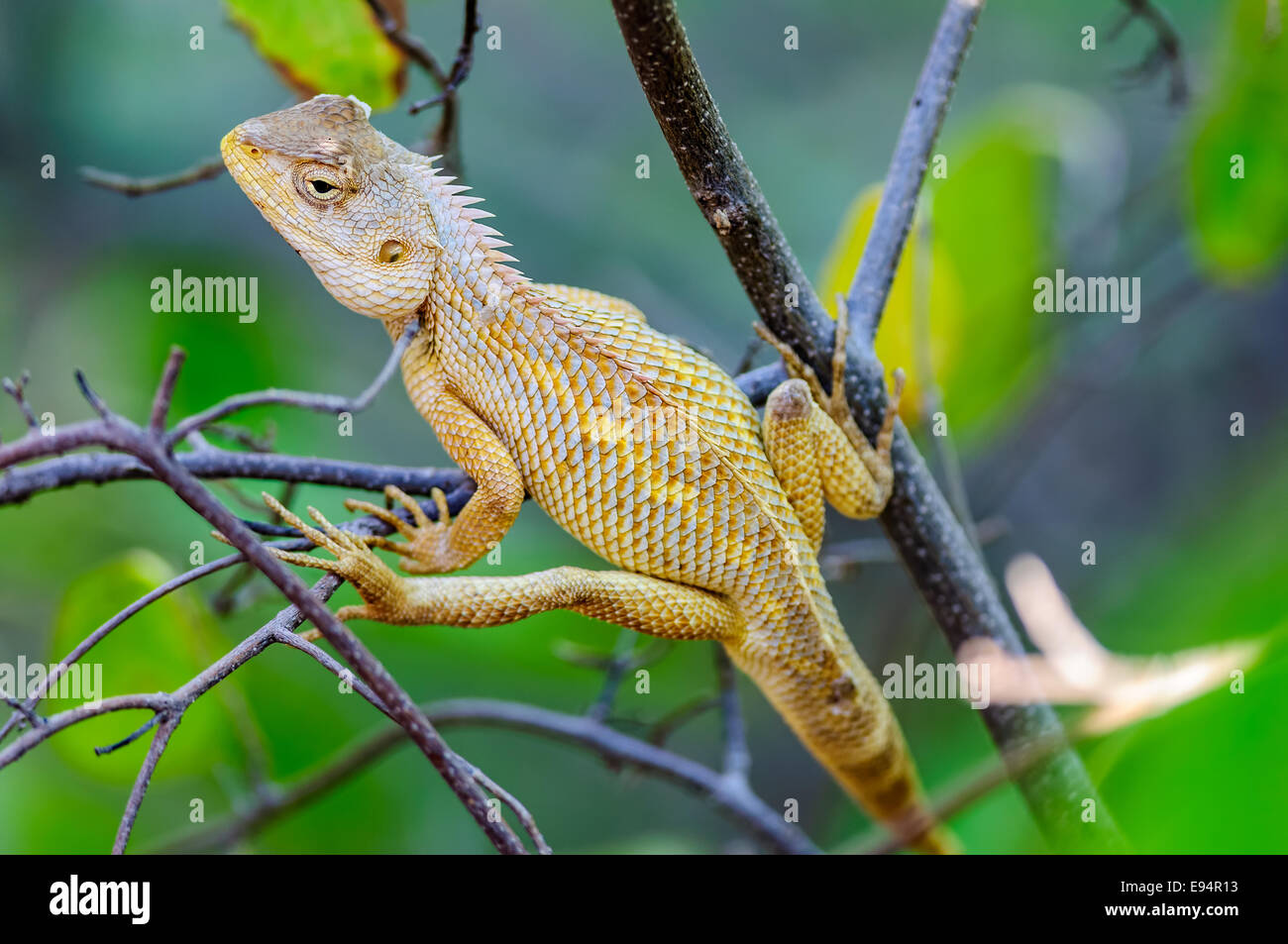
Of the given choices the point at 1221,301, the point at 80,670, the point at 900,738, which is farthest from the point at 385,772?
the point at 1221,301

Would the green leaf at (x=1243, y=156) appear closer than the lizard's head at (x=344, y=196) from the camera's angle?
No

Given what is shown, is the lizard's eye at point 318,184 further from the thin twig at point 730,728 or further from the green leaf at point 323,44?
the thin twig at point 730,728

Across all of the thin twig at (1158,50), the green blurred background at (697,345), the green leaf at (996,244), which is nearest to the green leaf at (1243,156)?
the green blurred background at (697,345)

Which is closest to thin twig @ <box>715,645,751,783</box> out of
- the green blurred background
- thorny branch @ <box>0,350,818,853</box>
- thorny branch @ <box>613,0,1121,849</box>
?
thorny branch @ <box>0,350,818,853</box>

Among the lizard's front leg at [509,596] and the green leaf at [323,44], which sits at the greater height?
the green leaf at [323,44]

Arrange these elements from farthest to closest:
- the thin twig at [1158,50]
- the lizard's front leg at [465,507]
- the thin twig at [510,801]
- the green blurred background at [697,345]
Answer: the thin twig at [1158,50]
the green blurred background at [697,345]
the lizard's front leg at [465,507]
the thin twig at [510,801]

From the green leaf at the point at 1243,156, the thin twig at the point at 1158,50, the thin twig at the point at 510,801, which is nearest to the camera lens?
the thin twig at the point at 510,801

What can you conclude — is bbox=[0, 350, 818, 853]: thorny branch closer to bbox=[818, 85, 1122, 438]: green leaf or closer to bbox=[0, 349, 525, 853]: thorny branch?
bbox=[0, 349, 525, 853]: thorny branch
